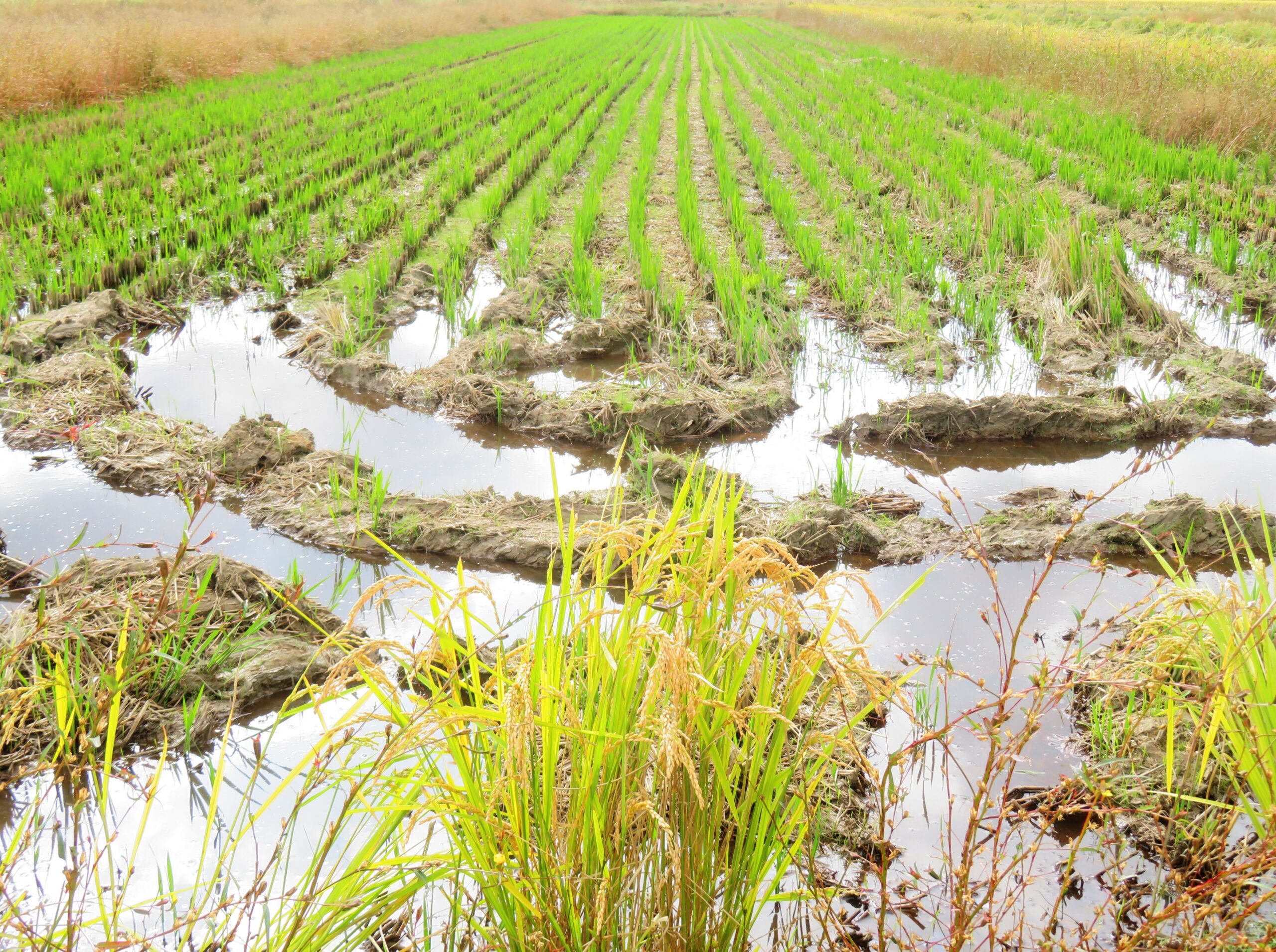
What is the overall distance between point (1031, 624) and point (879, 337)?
8.02ft

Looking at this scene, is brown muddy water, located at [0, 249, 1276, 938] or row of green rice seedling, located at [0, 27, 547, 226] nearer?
brown muddy water, located at [0, 249, 1276, 938]

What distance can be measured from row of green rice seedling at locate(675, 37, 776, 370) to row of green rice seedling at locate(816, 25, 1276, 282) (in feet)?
10.1

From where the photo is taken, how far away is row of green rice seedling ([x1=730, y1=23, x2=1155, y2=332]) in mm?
5012

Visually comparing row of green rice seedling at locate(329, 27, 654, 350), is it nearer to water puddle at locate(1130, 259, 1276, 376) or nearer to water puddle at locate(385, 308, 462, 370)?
water puddle at locate(385, 308, 462, 370)

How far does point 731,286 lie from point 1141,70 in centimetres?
837

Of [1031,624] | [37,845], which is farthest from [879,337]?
[37,845]

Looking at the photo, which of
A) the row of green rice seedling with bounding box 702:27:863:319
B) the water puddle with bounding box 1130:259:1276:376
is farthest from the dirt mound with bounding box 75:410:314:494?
the water puddle with bounding box 1130:259:1276:376

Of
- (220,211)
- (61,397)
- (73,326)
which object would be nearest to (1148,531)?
(61,397)

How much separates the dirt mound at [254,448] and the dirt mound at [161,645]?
2.86 feet

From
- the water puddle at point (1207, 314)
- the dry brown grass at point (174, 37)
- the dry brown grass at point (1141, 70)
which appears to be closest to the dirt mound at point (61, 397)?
the water puddle at point (1207, 314)

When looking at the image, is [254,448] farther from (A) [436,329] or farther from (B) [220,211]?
(B) [220,211]

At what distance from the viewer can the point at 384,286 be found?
18.1 feet

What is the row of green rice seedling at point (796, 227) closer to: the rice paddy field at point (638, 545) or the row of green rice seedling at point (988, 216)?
the rice paddy field at point (638, 545)

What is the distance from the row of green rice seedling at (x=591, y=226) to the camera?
5086 millimetres
